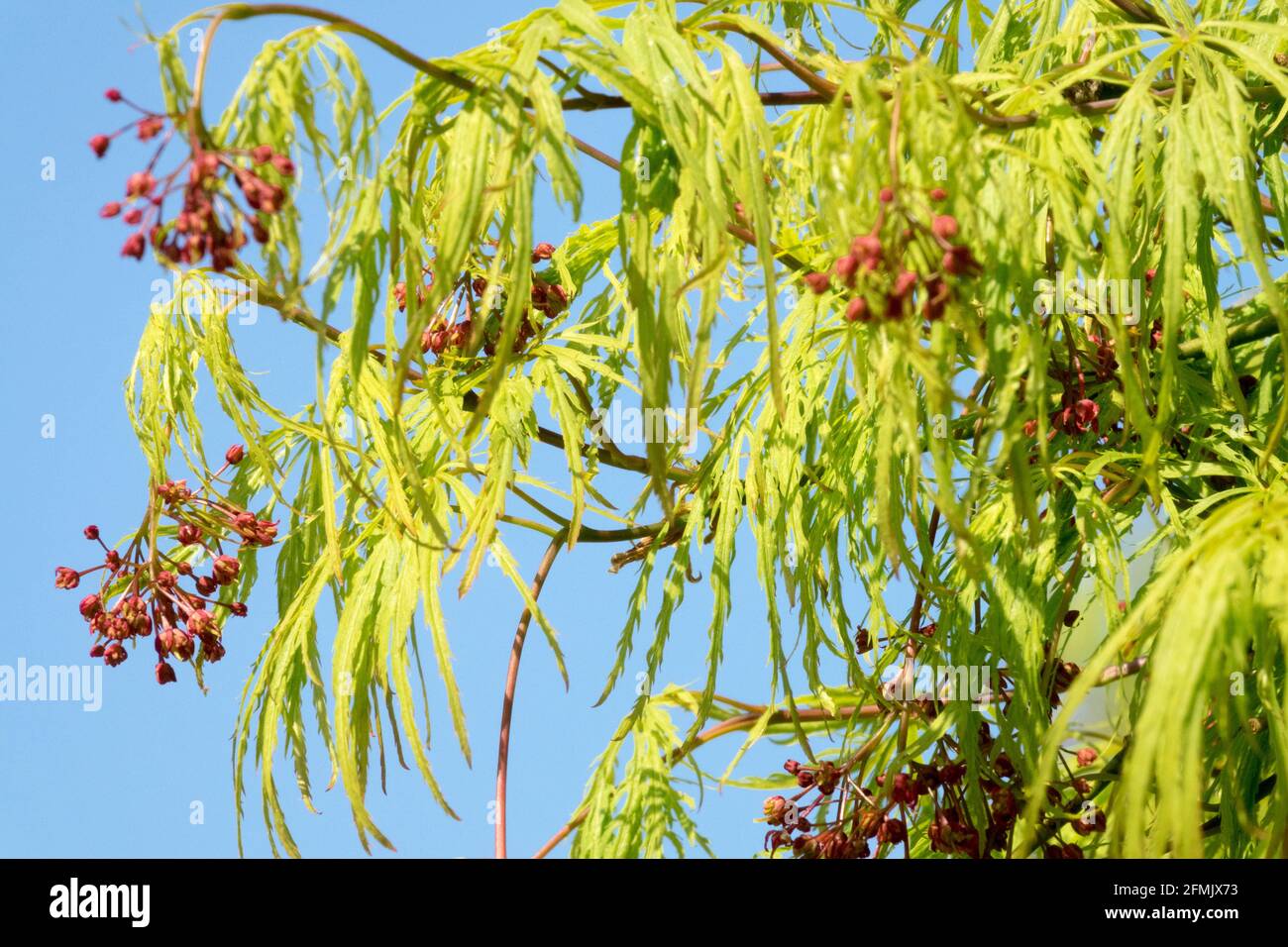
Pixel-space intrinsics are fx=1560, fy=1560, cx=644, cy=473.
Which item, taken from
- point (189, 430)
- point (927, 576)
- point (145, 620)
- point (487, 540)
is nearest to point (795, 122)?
point (927, 576)

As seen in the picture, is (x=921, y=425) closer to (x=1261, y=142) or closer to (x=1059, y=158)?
(x=1059, y=158)

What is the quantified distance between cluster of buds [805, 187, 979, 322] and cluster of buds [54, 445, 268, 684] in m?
1.34

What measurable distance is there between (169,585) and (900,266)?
1.41 metres

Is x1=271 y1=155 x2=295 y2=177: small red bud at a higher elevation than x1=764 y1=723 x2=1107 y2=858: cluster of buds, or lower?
higher

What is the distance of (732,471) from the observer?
2.03 m

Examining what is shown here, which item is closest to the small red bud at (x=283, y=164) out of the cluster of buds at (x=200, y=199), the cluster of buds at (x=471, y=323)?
the cluster of buds at (x=200, y=199)

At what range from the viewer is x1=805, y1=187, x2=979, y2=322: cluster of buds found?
1297 mm

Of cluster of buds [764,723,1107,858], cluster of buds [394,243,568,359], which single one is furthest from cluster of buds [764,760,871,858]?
cluster of buds [394,243,568,359]

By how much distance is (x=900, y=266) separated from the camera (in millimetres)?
1316

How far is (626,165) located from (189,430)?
1130 mm

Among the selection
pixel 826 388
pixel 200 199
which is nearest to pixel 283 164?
pixel 200 199

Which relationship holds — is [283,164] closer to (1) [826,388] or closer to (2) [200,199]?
(2) [200,199]

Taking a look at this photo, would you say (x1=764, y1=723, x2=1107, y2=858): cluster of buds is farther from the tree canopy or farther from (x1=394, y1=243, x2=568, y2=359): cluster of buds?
(x1=394, y1=243, x2=568, y2=359): cluster of buds

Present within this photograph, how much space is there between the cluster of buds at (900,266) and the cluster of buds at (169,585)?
1340 mm
